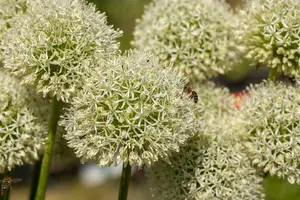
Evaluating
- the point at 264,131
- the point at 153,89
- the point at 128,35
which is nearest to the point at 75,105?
the point at 153,89

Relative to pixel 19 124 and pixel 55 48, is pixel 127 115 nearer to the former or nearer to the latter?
pixel 55 48

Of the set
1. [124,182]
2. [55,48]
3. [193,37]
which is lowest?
[124,182]

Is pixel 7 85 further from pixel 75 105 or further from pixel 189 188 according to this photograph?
pixel 189 188

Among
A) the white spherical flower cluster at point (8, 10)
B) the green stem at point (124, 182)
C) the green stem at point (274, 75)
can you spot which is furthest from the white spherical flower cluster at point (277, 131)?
the white spherical flower cluster at point (8, 10)

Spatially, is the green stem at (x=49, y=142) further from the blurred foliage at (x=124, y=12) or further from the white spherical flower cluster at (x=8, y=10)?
the blurred foliage at (x=124, y=12)

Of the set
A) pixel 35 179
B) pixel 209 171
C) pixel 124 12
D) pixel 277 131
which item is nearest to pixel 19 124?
pixel 35 179

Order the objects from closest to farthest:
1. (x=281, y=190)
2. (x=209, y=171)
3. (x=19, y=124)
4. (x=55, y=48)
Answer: (x=55, y=48)
(x=19, y=124)
(x=209, y=171)
(x=281, y=190)

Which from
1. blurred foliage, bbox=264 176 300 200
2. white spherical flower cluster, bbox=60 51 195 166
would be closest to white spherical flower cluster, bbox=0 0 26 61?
white spherical flower cluster, bbox=60 51 195 166
